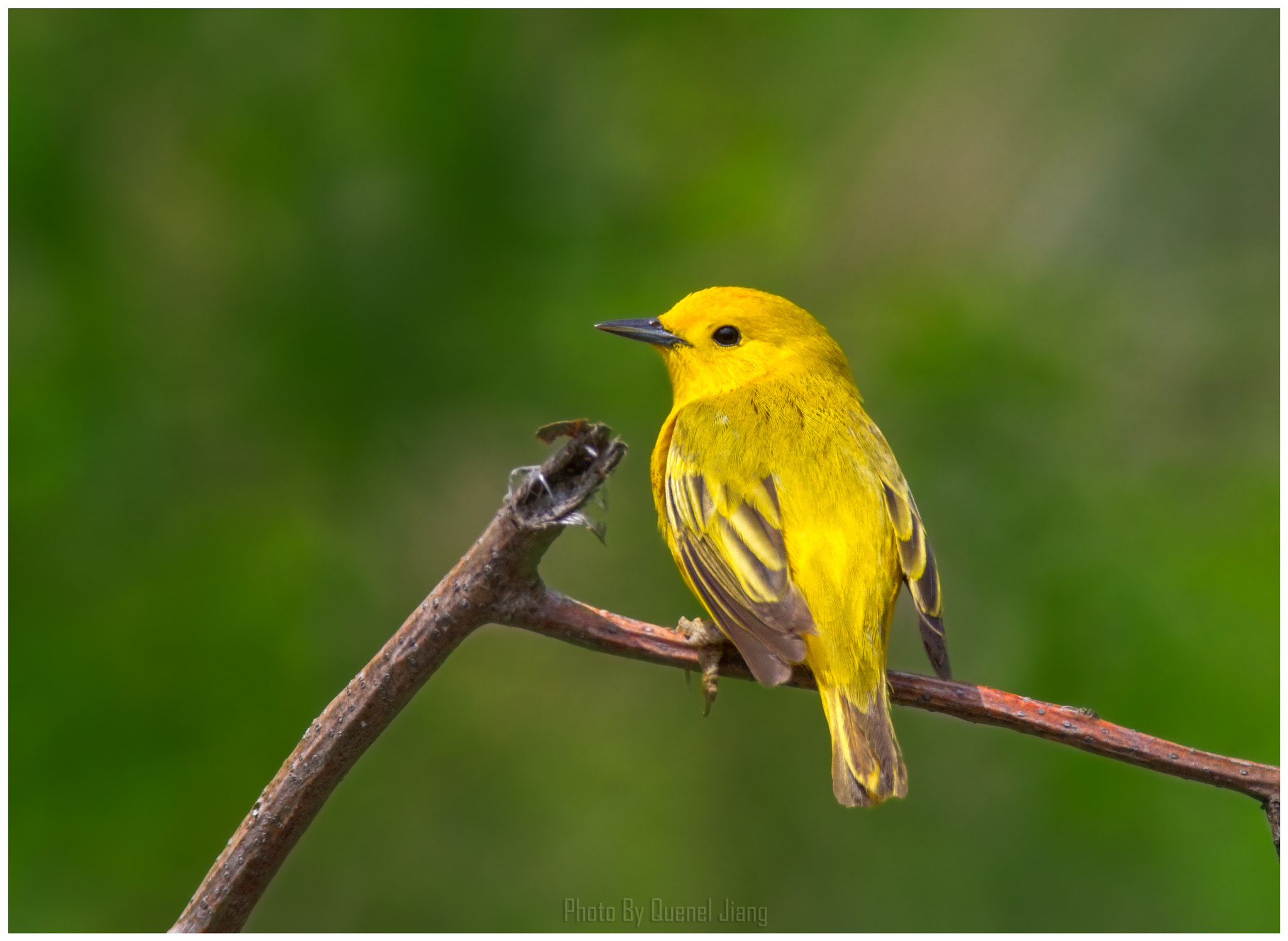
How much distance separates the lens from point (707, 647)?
3.74 meters

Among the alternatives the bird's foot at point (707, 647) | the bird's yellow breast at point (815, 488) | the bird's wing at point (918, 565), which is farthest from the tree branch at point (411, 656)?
the bird's wing at point (918, 565)

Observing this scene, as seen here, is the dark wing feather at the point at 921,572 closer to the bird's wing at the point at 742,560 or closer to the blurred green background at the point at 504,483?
the bird's wing at the point at 742,560

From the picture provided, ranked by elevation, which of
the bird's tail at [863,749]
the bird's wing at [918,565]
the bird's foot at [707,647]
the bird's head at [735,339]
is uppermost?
the bird's head at [735,339]

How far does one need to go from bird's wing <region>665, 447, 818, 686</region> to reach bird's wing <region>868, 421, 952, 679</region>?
453 mm

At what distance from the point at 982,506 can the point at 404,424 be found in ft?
9.34

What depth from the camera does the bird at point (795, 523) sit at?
142 inches

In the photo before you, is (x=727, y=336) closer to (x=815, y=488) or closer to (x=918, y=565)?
(x=815, y=488)

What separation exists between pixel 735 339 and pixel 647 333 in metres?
0.38

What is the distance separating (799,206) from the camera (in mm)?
6387

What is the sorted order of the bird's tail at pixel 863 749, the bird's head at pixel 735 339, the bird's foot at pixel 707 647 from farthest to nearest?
the bird's head at pixel 735 339, the bird's foot at pixel 707 647, the bird's tail at pixel 863 749

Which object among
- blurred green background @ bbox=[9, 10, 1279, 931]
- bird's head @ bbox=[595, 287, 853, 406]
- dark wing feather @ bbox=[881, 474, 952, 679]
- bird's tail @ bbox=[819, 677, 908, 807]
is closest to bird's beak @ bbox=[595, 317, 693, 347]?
bird's head @ bbox=[595, 287, 853, 406]

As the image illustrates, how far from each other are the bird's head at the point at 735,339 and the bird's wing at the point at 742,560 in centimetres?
69

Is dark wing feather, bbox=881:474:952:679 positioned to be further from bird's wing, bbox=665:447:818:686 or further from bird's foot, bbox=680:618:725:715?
bird's foot, bbox=680:618:725:715

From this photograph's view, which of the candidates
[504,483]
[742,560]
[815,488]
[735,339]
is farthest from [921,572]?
[504,483]
